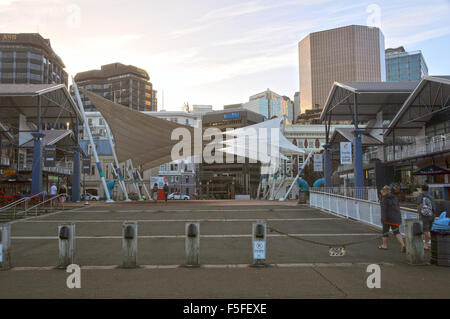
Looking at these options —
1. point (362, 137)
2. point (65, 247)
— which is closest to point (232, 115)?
point (362, 137)

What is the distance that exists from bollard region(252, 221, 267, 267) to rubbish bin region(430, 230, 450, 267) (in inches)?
139

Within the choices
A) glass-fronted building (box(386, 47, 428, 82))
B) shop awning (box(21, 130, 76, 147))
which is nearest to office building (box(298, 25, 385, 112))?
glass-fronted building (box(386, 47, 428, 82))

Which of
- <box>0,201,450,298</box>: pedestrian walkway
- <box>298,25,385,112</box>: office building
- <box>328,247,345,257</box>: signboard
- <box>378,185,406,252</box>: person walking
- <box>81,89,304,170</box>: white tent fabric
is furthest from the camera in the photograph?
<box>298,25,385,112</box>: office building

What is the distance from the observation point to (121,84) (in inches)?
4951

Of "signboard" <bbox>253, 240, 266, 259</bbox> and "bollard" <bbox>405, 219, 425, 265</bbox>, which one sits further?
"bollard" <bbox>405, 219, 425, 265</bbox>

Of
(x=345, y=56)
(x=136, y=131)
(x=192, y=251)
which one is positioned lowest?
(x=192, y=251)

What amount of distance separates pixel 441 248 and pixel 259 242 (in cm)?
373

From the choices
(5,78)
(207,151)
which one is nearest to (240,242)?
(207,151)

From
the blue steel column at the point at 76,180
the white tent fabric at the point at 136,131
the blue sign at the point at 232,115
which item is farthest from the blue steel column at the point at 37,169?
the blue sign at the point at 232,115

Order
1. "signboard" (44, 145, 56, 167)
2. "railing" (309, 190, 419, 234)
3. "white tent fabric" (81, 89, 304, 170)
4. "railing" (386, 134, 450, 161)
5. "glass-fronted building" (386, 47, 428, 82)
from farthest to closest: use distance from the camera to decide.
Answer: "glass-fronted building" (386, 47, 428, 82), "white tent fabric" (81, 89, 304, 170), "railing" (386, 134, 450, 161), "signboard" (44, 145, 56, 167), "railing" (309, 190, 419, 234)

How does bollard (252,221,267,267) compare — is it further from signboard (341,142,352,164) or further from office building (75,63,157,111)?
office building (75,63,157,111)

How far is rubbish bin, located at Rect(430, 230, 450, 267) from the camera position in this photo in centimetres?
771

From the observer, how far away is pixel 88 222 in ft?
53.5

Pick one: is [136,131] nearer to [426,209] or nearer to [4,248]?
[4,248]
